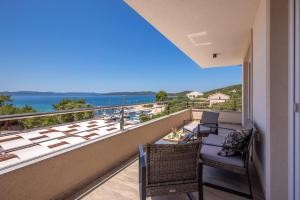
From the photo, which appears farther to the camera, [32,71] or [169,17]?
[32,71]

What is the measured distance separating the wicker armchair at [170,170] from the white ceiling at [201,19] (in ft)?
6.43

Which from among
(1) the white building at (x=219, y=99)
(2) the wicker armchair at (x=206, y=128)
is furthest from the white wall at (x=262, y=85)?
(1) the white building at (x=219, y=99)

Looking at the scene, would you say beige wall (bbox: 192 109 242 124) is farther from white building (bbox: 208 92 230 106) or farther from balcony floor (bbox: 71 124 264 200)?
balcony floor (bbox: 71 124 264 200)

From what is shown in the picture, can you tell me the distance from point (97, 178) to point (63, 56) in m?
→ 21.8

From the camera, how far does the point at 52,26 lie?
12.9 meters

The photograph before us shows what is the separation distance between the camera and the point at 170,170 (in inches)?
59.2

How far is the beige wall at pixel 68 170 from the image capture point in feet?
4.80

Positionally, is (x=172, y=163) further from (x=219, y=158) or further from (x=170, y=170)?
(x=219, y=158)

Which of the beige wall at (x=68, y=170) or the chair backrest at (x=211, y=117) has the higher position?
the chair backrest at (x=211, y=117)

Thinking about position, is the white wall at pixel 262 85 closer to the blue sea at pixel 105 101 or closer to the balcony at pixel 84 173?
the balcony at pixel 84 173

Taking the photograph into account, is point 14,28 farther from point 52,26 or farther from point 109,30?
point 109,30

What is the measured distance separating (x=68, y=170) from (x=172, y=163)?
132 cm

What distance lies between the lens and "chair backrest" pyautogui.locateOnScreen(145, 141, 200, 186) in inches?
56.5

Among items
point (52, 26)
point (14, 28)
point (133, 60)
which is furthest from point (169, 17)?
point (133, 60)
